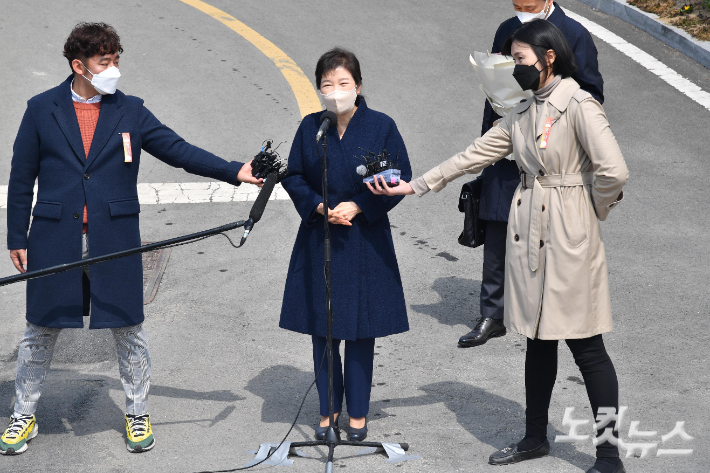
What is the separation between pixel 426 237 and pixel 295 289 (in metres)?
2.75

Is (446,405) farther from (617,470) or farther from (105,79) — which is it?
(105,79)

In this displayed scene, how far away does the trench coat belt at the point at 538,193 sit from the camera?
4012 millimetres

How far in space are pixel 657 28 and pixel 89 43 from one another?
891 cm

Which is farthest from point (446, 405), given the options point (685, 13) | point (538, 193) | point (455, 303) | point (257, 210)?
point (685, 13)

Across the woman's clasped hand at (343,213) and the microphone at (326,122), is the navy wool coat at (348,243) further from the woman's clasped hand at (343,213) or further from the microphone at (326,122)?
the microphone at (326,122)

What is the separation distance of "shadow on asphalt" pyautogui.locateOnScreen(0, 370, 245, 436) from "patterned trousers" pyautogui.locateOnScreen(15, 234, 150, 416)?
0.24m

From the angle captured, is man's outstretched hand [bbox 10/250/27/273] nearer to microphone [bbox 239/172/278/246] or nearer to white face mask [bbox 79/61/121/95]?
white face mask [bbox 79/61/121/95]

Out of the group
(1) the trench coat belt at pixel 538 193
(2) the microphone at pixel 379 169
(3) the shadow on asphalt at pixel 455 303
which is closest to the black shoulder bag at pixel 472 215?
(3) the shadow on asphalt at pixel 455 303

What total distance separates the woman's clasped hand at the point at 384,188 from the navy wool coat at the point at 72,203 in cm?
75

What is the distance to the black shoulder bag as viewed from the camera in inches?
217

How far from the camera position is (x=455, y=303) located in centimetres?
621

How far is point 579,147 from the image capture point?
13.1ft

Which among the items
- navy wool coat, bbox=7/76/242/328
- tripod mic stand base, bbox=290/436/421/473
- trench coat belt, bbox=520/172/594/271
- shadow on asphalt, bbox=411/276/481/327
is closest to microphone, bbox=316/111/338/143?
navy wool coat, bbox=7/76/242/328

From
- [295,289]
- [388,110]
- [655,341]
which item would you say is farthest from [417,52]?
[295,289]
